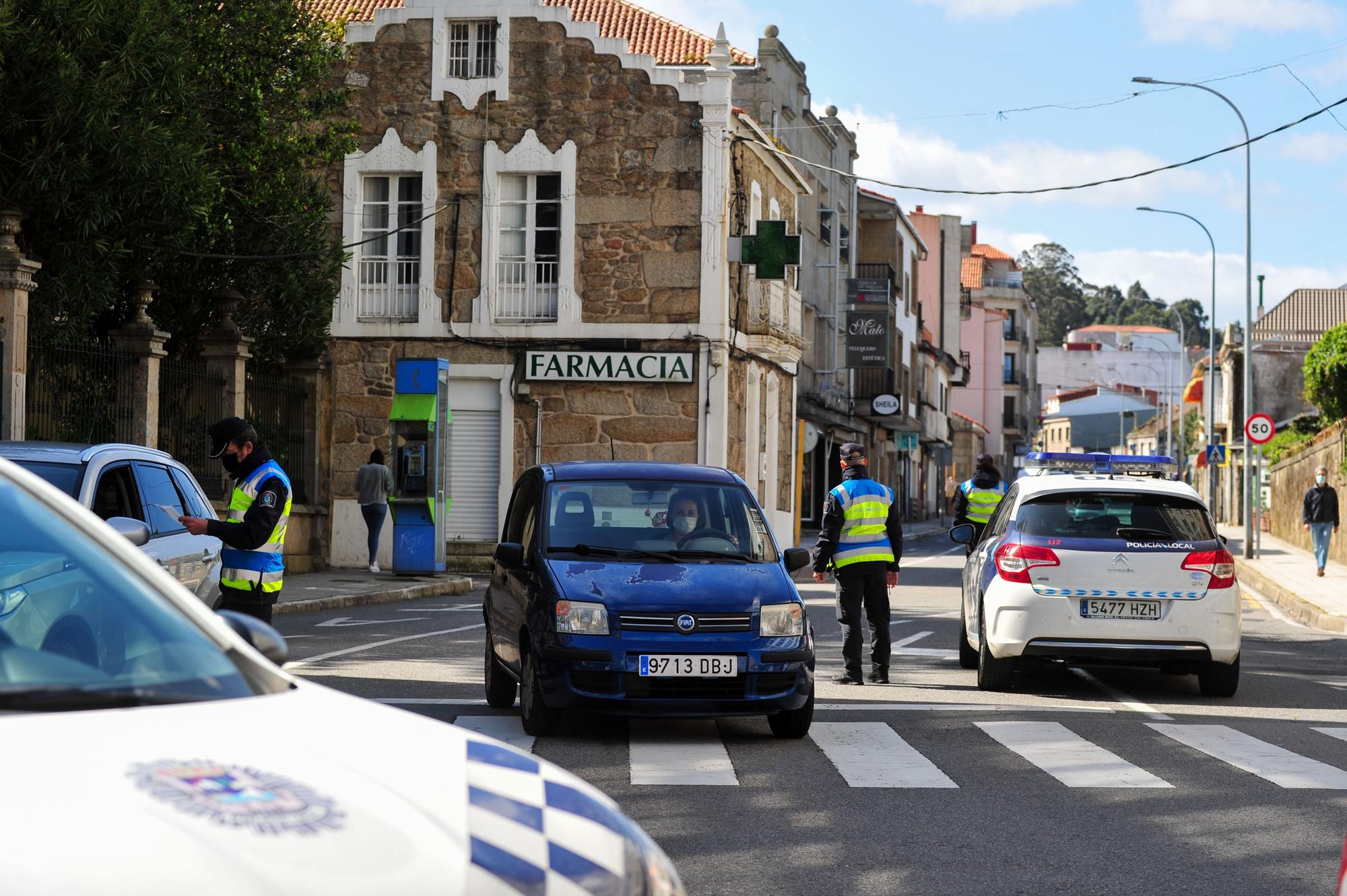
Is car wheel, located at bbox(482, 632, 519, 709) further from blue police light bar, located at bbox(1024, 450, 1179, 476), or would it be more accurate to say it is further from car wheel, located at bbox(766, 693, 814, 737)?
blue police light bar, located at bbox(1024, 450, 1179, 476)

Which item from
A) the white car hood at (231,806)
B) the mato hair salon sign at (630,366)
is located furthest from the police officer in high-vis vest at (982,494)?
the white car hood at (231,806)

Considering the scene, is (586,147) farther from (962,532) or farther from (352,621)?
(962,532)

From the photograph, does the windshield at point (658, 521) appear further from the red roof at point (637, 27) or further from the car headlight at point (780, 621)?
the red roof at point (637, 27)

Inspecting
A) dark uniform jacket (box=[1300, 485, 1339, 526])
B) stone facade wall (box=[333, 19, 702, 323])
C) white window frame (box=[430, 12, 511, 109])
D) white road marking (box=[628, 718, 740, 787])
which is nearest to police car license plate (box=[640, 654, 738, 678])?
white road marking (box=[628, 718, 740, 787])

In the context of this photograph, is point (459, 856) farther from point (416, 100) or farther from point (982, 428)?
point (982, 428)

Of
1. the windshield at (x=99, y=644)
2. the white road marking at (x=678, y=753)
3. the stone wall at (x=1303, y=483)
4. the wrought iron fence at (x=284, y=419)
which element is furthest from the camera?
the stone wall at (x=1303, y=483)

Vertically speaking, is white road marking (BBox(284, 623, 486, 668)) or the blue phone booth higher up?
the blue phone booth

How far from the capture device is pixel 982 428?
94.5 m

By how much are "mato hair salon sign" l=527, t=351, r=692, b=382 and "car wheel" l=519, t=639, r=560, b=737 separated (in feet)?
66.4

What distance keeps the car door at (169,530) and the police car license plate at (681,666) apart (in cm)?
278

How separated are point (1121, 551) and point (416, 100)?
21506 millimetres

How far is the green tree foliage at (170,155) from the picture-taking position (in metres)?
17.9

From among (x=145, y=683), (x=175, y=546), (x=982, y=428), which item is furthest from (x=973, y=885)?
(x=982, y=428)

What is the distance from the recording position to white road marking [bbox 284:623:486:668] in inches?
534
